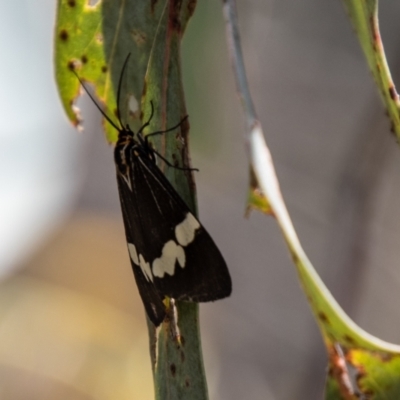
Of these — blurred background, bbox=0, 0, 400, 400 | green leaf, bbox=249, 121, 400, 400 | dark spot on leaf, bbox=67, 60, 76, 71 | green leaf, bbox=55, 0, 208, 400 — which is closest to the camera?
green leaf, bbox=249, 121, 400, 400

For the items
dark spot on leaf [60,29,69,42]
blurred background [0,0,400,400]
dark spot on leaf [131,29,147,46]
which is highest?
dark spot on leaf [60,29,69,42]

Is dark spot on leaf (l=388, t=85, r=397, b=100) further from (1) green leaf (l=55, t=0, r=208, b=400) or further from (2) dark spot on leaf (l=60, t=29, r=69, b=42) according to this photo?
(2) dark spot on leaf (l=60, t=29, r=69, b=42)

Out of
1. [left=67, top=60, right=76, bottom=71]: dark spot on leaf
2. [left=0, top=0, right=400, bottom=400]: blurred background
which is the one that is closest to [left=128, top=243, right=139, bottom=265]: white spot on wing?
[left=67, top=60, right=76, bottom=71]: dark spot on leaf

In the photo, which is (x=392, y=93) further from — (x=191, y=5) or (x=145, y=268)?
(x=145, y=268)

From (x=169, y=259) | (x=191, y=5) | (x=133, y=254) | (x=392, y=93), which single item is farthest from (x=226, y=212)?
(x=392, y=93)

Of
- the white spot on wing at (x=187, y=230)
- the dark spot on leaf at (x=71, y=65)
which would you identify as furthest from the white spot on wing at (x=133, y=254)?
the dark spot on leaf at (x=71, y=65)

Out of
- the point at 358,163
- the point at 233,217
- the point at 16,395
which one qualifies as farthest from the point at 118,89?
the point at 16,395
